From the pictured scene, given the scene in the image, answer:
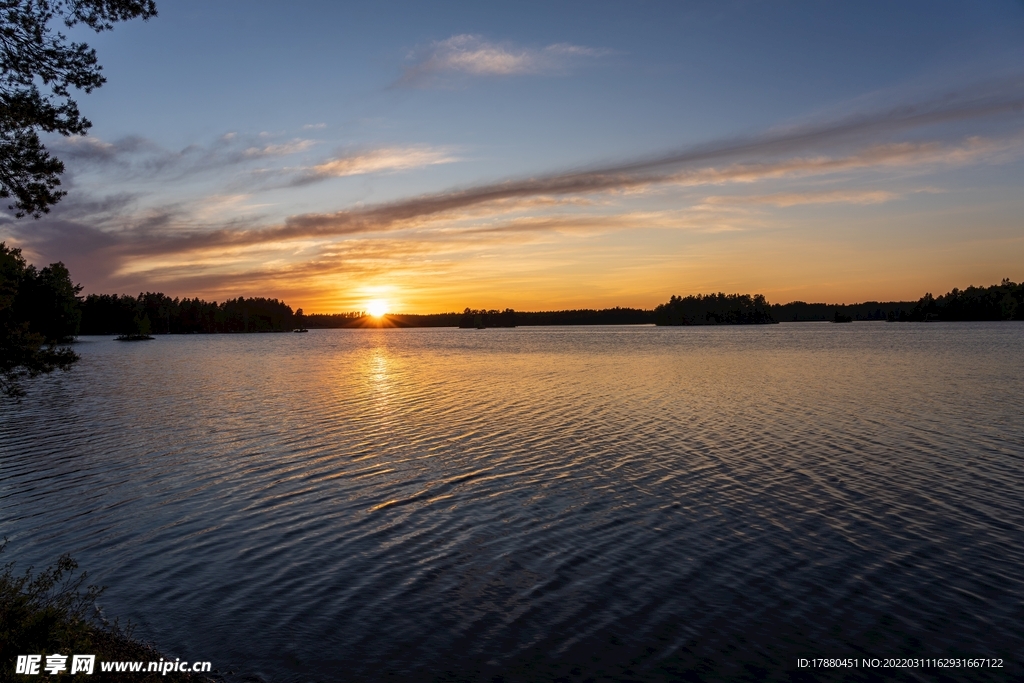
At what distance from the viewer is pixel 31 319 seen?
94375 millimetres

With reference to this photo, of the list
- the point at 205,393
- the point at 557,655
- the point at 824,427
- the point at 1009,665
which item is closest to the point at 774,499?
the point at 1009,665

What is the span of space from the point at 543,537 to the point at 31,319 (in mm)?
107859

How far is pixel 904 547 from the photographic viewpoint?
16.1 m

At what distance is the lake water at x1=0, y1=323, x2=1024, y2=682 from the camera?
1173 cm

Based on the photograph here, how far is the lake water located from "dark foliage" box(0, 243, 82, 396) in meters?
4.81

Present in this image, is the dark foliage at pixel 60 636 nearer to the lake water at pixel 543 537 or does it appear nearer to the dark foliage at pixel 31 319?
the lake water at pixel 543 537

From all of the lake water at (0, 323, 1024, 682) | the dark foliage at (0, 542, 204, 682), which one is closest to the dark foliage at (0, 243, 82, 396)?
the lake water at (0, 323, 1024, 682)

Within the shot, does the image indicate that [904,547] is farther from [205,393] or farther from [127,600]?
[205,393]

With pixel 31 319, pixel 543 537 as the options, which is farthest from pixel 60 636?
pixel 31 319

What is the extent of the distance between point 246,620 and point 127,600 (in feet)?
10.4

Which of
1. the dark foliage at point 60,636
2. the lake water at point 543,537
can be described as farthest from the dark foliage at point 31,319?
the dark foliage at point 60,636

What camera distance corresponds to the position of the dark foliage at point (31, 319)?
20734 millimetres

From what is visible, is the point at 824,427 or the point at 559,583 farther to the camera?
the point at 824,427

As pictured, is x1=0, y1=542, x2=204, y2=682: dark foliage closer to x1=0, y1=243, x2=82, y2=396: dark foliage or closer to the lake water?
the lake water
